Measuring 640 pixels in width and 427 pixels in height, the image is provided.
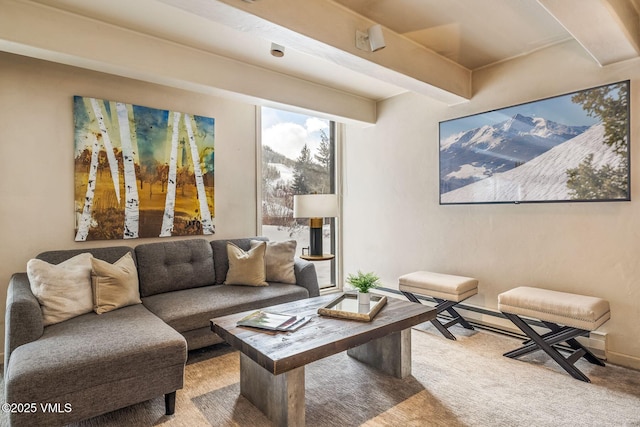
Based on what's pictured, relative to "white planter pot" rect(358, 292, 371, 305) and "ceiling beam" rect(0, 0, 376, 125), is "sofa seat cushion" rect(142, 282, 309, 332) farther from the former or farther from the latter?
"ceiling beam" rect(0, 0, 376, 125)

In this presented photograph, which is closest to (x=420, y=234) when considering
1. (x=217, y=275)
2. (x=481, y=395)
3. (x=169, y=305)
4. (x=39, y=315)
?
(x=481, y=395)

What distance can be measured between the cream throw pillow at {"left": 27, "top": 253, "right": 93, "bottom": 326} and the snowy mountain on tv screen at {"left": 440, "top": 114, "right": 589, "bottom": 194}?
3.32 meters

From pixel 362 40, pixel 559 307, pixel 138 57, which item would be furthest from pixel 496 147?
pixel 138 57

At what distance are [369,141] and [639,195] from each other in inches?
Result: 107

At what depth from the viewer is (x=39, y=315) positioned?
2023 mm

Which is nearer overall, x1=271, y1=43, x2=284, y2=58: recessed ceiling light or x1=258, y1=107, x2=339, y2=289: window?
x1=271, y1=43, x2=284, y2=58: recessed ceiling light

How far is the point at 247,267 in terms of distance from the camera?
3.30 metres

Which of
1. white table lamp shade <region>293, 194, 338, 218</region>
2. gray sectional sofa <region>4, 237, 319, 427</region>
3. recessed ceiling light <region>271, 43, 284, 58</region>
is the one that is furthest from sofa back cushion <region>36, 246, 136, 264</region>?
recessed ceiling light <region>271, 43, 284, 58</region>

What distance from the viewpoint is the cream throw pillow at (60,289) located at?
2221 mm

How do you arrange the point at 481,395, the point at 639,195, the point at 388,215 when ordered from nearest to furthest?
the point at 481,395 < the point at 639,195 < the point at 388,215

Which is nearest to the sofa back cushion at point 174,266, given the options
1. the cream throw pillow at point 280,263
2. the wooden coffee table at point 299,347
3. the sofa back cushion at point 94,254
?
the sofa back cushion at point 94,254

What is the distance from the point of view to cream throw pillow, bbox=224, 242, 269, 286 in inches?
129

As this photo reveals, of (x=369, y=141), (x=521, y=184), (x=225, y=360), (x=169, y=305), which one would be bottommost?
(x=225, y=360)

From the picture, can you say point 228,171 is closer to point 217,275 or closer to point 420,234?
point 217,275
